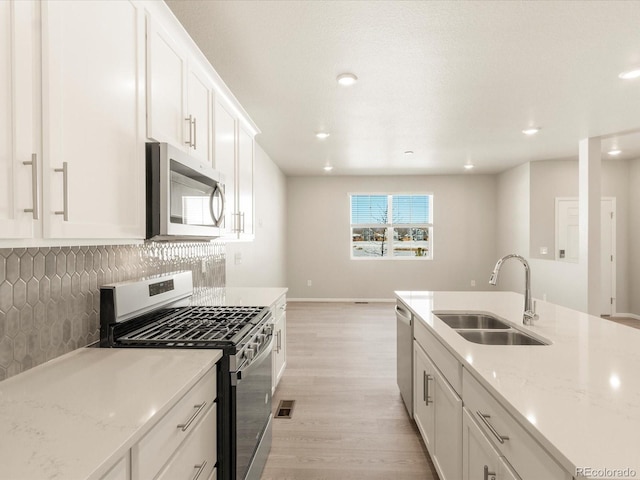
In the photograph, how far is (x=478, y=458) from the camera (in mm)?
1305

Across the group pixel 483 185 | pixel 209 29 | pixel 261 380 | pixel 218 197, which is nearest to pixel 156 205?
pixel 218 197

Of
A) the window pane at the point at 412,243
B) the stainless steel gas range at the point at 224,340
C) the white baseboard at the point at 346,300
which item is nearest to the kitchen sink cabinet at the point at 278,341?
the stainless steel gas range at the point at 224,340

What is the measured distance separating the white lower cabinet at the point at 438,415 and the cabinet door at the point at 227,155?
1557 mm

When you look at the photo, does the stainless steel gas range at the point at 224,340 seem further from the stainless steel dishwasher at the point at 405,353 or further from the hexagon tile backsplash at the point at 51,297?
the stainless steel dishwasher at the point at 405,353

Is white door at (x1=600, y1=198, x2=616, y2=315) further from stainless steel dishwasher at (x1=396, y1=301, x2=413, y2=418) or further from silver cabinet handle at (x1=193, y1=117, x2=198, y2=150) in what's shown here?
silver cabinet handle at (x1=193, y1=117, x2=198, y2=150)

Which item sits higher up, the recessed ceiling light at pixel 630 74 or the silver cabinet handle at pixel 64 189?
the recessed ceiling light at pixel 630 74

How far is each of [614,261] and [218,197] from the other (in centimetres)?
676

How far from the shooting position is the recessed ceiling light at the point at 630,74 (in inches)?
109

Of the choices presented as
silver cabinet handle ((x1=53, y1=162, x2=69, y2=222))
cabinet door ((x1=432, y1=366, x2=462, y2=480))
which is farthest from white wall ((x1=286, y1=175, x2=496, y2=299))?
silver cabinet handle ((x1=53, y1=162, x2=69, y2=222))

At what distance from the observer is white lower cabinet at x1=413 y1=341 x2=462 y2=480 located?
1.55 m

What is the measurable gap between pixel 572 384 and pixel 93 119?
1.75 m

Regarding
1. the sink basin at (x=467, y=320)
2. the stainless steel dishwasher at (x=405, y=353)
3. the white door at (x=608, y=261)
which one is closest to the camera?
the sink basin at (x=467, y=320)

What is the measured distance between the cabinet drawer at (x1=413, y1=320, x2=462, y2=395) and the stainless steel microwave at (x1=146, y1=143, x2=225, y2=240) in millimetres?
1350

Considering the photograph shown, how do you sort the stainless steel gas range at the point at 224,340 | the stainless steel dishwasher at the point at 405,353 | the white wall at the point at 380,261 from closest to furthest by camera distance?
the stainless steel gas range at the point at 224,340 < the stainless steel dishwasher at the point at 405,353 < the white wall at the point at 380,261
